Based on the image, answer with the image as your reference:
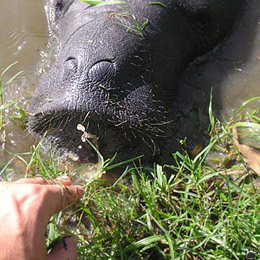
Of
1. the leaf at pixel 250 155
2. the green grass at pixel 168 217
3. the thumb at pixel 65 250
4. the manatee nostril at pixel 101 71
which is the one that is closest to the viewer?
the thumb at pixel 65 250

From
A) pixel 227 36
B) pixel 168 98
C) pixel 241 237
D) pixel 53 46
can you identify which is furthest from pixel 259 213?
pixel 53 46

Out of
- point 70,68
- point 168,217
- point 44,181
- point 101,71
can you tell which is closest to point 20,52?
point 70,68

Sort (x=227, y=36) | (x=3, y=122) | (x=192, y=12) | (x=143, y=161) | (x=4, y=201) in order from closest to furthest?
(x=4, y=201) → (x=143, y=161) → (x=192, y=12) → (x=3, y=122) → (x=227, y=36)

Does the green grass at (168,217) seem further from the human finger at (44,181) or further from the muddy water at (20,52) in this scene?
the muddy water at (20,52)

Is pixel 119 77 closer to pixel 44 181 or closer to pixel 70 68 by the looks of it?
pixel 70 68

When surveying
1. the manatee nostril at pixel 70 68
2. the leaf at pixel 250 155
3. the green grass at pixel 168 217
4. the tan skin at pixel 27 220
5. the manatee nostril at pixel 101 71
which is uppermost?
the manatee nostril at pixel 70 68

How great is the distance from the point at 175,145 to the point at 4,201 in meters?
1.81

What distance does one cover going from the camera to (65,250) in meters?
2.44

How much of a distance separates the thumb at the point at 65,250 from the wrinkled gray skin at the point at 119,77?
0.88m

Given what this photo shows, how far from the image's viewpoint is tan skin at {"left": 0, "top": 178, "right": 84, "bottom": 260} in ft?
6.40

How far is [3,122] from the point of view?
404 cm

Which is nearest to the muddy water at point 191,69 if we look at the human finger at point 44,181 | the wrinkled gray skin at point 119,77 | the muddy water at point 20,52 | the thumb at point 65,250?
the muddy water at point 20,52

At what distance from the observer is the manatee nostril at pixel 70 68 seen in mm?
2971

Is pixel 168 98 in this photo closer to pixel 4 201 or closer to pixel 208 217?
pixel 208 217
